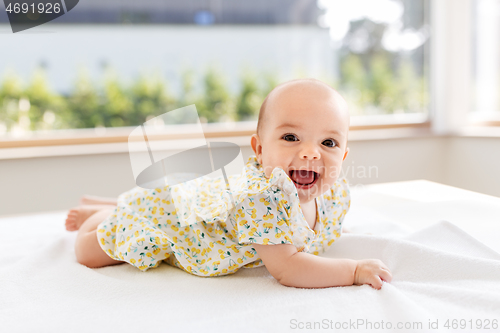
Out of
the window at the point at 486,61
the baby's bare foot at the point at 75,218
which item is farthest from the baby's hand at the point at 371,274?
the window at the point at 486,61

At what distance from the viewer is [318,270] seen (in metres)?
0.83

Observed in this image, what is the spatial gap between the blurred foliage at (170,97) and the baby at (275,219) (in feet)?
5.30

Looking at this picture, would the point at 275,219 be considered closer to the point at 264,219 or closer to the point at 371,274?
the point at 264,219

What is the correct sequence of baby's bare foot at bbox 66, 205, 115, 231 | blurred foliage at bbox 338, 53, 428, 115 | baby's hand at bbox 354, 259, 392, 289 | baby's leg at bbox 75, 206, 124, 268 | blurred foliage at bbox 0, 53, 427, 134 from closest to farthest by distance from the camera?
baby's hand at bbox 354, 259, 392, 289, baby's leg at bbox 75, 206, 124, 268, baby's bare foot at bbox 66, 205, 115, 231, blurred foliage at bbox 0, 53, 427, 134, blurred foliage at bbox 338, 53, 428, 115

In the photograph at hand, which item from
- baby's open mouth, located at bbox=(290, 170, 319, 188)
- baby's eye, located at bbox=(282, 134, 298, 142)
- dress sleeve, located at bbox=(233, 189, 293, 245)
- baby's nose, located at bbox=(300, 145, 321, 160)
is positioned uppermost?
baby's eye, located at bbox=(282, 134, 298, 142)

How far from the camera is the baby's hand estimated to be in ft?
2.55

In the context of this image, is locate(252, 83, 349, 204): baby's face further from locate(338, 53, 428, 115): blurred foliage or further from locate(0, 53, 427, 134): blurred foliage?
locate(338, 53, 428, 115): blurred foliage

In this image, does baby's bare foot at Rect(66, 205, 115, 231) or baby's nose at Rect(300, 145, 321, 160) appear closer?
baby's nose at Rect(300, 145, 321, 160)

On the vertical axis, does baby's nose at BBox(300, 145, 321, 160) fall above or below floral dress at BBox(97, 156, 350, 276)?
above

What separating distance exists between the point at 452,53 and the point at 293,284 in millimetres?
2374

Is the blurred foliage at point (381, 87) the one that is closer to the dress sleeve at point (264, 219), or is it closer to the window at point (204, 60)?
the window at point (204, 60)

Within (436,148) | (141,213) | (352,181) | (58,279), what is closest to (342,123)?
(141,213)

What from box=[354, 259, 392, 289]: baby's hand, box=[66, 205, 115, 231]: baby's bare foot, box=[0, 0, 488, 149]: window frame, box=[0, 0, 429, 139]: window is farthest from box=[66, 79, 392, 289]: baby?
box=[0, 0, 429, 139]: window

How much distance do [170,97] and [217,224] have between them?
1.80 m
